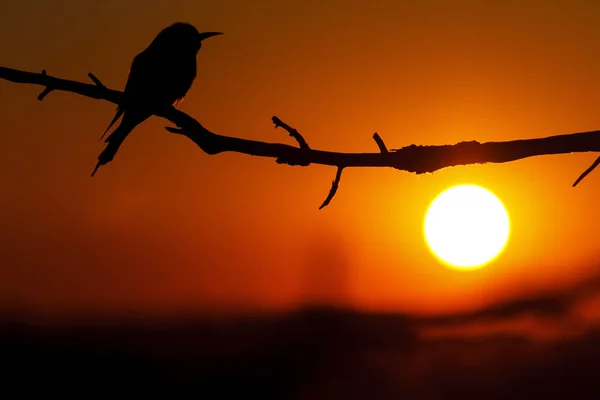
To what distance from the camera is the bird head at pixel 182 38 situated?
32.0ft

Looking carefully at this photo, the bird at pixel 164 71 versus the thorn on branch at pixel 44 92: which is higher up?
the bird at pixel 164 71

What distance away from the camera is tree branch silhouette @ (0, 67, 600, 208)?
129 inches

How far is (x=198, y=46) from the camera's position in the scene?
399 inches

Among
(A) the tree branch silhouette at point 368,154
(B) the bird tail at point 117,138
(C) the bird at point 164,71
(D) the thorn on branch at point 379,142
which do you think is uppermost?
(C) the bird at point 164,71

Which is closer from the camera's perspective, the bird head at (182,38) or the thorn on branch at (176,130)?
the thorn on branch at (176,130)

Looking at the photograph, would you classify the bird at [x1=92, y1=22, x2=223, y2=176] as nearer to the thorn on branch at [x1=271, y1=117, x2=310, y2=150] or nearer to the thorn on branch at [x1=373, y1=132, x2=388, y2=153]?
the thorn on branch at [x1=271, y1=117, x2=310, y2=150]

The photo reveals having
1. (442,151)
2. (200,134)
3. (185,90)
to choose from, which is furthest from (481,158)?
(185,90)

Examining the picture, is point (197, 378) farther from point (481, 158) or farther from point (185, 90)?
point (481, 158)

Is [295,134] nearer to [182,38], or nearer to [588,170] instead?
[588,170]

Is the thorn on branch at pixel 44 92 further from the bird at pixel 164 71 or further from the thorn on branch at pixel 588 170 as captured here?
the bird at pixel 164 71

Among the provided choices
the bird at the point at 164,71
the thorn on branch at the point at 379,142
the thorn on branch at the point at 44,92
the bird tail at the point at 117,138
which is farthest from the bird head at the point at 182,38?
the thorn on branch at the point at 379,142

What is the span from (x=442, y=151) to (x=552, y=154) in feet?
1.43

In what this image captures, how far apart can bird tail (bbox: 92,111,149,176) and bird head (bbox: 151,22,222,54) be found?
207 cm

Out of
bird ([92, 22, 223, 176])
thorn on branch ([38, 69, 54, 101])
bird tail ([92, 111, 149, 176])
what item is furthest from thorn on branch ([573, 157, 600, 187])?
bird ([92, 22, 223, 176])
